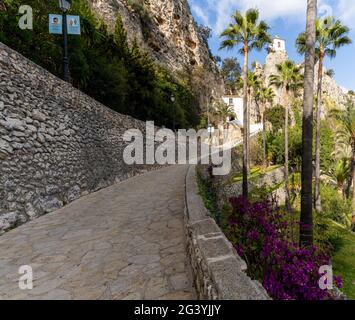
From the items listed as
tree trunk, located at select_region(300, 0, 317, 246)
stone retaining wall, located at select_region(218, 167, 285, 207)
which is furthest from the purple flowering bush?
stone retaining wall, located at select_region(218, 167, 285, 207)

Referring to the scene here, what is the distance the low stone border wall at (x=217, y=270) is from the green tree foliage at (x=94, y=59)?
901cm

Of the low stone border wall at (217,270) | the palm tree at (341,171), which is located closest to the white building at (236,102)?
the palm tree at (341,171)

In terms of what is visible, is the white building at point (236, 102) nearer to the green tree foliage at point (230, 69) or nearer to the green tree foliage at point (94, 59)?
the green tree foliage at point (230, 69)

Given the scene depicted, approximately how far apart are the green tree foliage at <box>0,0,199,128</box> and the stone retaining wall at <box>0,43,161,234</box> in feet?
7.79

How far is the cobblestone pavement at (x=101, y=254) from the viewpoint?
3.23 m

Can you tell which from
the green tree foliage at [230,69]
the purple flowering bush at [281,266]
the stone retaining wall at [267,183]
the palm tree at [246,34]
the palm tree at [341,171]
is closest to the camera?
the purple flowering bush at [281,266]

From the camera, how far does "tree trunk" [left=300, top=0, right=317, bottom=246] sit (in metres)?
5.73

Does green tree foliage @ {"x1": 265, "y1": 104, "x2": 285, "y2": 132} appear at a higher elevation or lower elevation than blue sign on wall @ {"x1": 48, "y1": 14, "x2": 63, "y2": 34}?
higher

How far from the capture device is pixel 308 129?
5695 millimetres

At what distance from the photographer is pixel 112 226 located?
5652 millimetres

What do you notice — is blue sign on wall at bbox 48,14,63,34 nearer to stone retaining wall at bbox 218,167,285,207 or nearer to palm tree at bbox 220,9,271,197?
palm tree at bbox 220,9,271,197

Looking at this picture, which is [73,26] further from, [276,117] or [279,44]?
[279,44]
